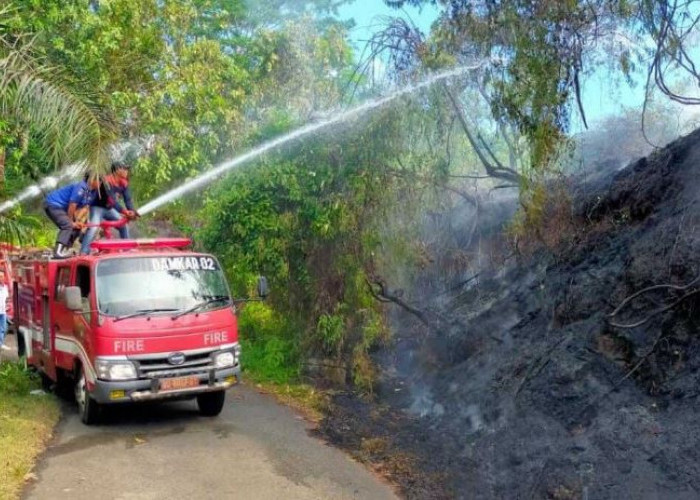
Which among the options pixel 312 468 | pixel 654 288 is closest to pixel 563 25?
pixel 654 288

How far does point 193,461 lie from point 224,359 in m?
1.43

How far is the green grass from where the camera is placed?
680 centimetres

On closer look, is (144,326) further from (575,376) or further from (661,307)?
(661,307)

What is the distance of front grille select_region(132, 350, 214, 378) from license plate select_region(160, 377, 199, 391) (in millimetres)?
56

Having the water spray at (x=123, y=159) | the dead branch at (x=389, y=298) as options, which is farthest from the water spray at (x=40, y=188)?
the dead branch at (x=389, y=298)

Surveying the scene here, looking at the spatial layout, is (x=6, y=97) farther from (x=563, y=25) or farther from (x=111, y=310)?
(x=563, y=25)

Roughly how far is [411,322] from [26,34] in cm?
690

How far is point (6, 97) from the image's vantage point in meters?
8.08

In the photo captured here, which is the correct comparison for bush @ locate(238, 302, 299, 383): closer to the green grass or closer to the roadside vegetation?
the roadside vegetation

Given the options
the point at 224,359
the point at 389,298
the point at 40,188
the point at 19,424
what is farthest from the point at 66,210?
the point at 389,298

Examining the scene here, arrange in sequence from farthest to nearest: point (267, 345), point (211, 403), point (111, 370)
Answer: point (267, 345) < point (211, 403) < point (111, 370)

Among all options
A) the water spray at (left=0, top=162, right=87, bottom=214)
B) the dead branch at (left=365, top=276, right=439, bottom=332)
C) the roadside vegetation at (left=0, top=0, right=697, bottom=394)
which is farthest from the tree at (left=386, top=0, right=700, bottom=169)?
the water spray at (left=0, top=162, right=87, bottom=214)

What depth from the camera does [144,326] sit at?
320 inches

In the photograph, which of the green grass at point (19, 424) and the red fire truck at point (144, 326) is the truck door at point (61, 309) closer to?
the red fire truck at point (144, 326)
